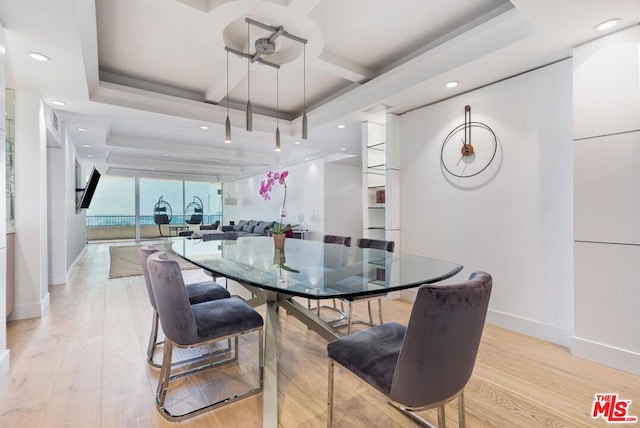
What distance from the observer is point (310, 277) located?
1.63 m

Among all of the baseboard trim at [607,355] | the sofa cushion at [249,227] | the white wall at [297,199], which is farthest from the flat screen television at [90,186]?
the baseboard trim at [607,355]

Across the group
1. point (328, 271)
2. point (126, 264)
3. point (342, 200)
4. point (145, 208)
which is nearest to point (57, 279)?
point (126, 264)

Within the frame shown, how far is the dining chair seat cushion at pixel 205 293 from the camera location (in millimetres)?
2258

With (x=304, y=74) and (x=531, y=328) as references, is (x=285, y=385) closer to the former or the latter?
(x=531, y=328)

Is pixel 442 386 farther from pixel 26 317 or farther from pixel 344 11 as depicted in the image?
pixel 26 317

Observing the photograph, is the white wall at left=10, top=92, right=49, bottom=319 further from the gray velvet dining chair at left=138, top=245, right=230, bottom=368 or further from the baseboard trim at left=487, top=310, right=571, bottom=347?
the baseboard trim at left=487, top=310, right=571, bottom=347

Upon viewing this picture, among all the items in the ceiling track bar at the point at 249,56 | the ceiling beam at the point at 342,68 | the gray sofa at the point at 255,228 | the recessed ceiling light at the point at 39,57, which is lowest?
the gray sofa at the point at 255,228

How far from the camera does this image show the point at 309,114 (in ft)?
14.3

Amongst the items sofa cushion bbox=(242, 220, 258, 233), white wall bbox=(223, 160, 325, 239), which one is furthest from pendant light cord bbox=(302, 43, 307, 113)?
sofa cushion bbox=(242, 220, 258, 233)

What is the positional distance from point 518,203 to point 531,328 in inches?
44.6

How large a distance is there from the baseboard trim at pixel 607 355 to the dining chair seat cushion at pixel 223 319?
2.40m

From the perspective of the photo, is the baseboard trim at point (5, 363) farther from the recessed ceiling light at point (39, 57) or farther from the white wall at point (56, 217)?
the white wall at point (56, 217)

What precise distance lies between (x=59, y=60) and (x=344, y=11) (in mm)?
2307

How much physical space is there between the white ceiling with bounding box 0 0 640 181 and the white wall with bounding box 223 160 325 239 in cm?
305
